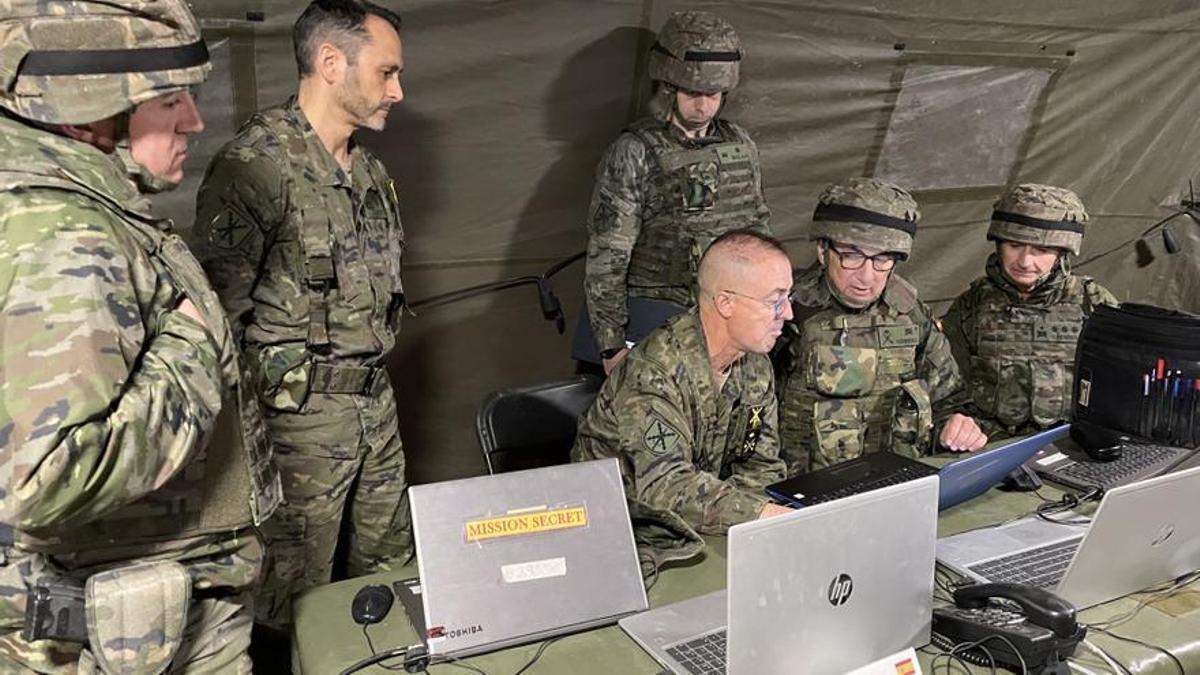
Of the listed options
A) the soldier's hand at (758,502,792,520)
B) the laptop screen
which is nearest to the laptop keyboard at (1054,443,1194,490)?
the soldier's hand at (758,502,792,520)

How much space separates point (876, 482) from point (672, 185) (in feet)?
4.05

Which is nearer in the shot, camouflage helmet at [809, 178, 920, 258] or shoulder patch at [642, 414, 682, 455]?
shoulder patch at [642, 414, 682, 455]

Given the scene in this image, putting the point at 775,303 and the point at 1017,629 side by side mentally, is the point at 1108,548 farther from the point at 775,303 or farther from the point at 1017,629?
the point at 775,303

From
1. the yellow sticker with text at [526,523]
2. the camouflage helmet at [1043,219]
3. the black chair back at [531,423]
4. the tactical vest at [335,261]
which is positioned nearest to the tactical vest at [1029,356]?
the camouflage helmet at [1043,219]

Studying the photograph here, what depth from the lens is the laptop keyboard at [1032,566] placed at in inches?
68.4

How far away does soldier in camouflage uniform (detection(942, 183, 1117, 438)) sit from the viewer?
9.32ft

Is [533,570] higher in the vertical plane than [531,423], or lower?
higher

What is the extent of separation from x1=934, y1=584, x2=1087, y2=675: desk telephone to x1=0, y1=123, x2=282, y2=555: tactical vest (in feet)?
3.25

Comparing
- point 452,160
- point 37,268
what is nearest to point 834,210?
point 452,160

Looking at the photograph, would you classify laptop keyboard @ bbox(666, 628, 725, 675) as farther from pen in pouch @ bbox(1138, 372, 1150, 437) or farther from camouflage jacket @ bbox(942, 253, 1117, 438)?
camouflage jacket @ bbox(942, 253, 1117, 438)

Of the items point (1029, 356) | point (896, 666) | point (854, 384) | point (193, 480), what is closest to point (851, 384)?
point (854, 384)

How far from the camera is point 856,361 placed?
2566mm

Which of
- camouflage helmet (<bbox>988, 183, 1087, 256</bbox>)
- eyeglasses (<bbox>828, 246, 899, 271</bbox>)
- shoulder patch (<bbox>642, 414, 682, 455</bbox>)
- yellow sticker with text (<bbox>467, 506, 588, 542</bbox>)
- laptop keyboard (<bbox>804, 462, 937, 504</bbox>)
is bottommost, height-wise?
laptop keyboard (<bbox>804, 462, 937, 504</bbox>)

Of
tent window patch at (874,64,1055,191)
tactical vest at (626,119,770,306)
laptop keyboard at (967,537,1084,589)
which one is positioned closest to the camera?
laptop keyboard at (967,537,1084,589)
